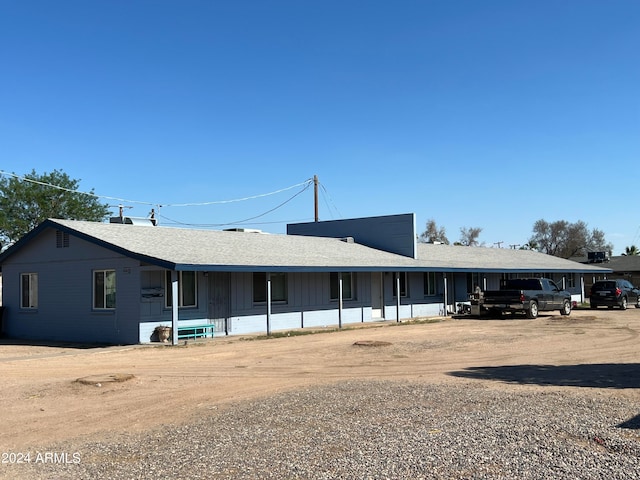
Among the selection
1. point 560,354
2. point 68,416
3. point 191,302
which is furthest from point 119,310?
point 560,354

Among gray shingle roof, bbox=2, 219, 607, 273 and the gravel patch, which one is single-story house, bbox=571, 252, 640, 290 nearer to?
gray shingle roof, bbox=2, 219, 607, 273

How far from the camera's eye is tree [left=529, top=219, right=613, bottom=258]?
90.7 m

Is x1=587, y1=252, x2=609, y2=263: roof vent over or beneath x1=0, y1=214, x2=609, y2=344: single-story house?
over

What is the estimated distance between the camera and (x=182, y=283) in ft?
68.0

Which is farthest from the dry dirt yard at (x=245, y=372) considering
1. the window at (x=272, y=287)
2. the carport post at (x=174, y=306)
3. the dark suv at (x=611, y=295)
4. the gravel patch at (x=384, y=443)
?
the dark suv at (x=611, y=295)

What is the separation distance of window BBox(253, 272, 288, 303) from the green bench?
2596 millimetres

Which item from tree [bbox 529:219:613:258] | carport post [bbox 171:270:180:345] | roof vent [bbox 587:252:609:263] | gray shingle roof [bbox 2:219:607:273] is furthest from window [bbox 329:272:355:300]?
tree [bbox 529:219:613:258]

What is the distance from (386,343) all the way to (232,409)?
947cm

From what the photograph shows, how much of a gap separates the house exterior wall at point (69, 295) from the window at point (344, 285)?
9.68m

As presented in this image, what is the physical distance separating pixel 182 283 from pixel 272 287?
4.18 meters

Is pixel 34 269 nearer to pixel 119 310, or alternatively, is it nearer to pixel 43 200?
pixel 119 310

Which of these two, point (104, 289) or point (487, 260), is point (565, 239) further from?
point (104, 289)

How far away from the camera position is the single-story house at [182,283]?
19.6m

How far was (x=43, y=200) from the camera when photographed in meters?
50.5
